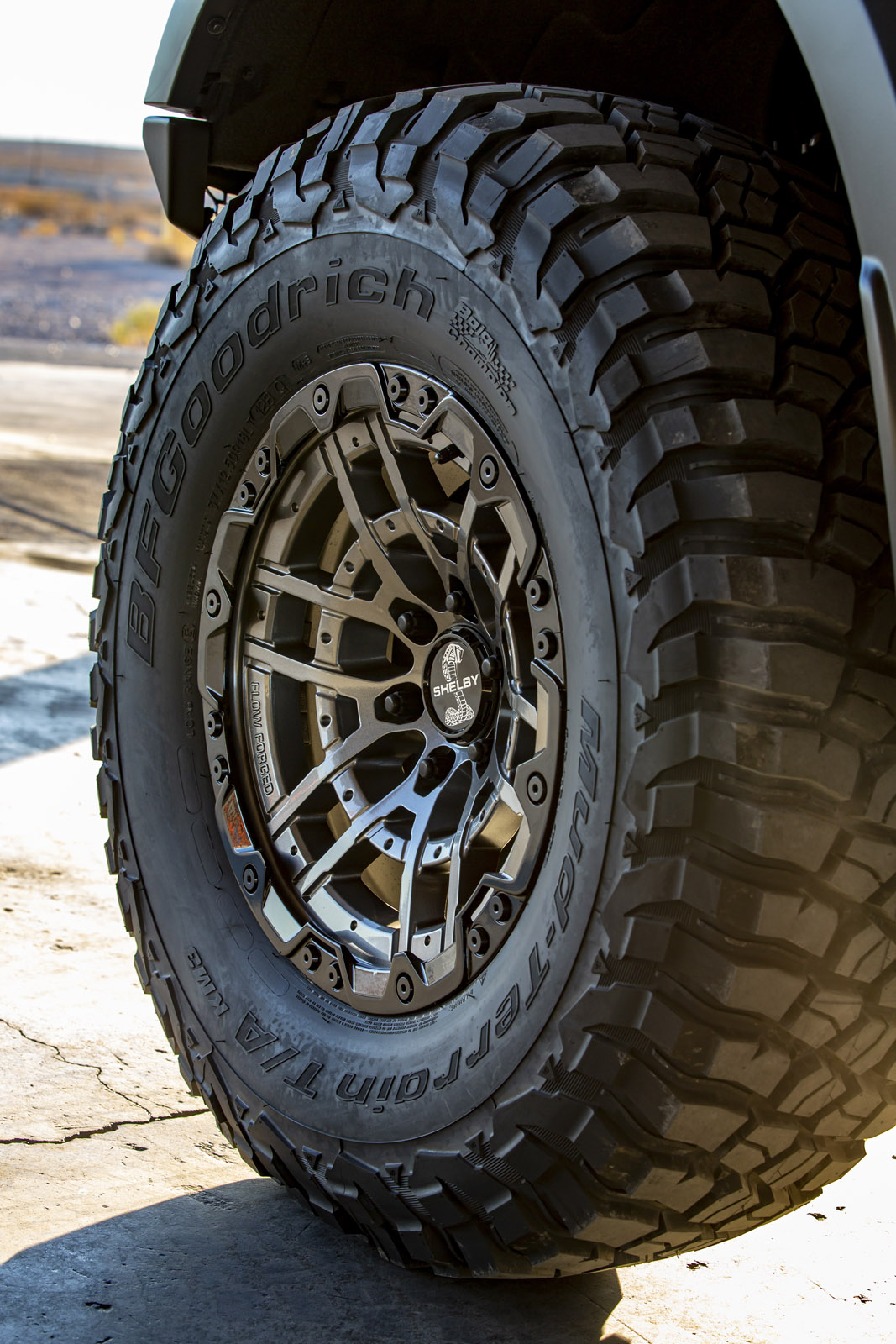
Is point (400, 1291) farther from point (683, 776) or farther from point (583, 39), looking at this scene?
point (583, 39)

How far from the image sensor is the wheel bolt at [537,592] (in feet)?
4.84

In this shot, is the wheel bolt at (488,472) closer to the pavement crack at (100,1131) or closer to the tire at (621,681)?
the tire at (621,681)

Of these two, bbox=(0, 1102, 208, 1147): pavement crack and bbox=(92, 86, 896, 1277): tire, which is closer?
bbox=(92, 86, 896, 1277): tire

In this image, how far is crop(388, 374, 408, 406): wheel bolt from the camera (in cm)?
175

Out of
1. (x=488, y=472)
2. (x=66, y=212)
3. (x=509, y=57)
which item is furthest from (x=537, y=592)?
(x=66, y=212)

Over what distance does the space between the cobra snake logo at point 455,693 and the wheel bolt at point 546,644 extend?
27 cm

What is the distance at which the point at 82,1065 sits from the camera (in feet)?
7.45

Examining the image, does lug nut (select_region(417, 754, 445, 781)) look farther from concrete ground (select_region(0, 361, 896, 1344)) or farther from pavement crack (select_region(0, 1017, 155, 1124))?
pavement crack (select_region(0, 1017, 155, 1124))

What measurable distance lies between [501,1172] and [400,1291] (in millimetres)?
358

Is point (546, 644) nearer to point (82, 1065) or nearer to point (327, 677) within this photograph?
point (327, 677)

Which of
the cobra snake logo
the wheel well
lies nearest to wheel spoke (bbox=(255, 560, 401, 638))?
the cobra snake logo

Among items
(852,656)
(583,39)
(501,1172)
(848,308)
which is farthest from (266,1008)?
(583,39)

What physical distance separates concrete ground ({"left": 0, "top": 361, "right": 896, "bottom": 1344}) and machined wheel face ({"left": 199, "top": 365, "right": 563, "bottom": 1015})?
0.36 metres

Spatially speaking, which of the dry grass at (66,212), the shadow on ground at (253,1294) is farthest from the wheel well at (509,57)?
the dry grass at (66,212)
